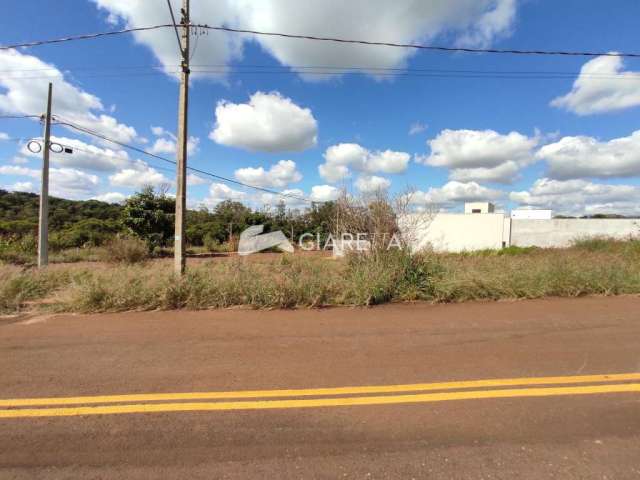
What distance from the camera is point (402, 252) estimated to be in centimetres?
757

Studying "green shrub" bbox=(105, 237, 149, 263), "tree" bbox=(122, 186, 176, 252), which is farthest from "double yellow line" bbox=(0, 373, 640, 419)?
"tree" bbox=(122, 186, 176, 252)

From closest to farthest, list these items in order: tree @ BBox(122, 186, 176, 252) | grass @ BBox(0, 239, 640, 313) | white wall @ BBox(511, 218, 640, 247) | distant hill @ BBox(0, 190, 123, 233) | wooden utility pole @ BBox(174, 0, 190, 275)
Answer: grass @ BBox(0, 239, 640, 313) < wooden utility pole @ BBox(174, 0, 190, 275) < tree @ BBox(122, 186, 176, 252) < distant hill @ BBox(0, 190, 123, 233) < white wall @ BBox(511, 218, 640, 247)

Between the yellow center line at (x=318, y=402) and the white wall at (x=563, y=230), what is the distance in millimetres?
29827

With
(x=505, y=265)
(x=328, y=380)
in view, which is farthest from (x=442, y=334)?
(x=505, y=265)

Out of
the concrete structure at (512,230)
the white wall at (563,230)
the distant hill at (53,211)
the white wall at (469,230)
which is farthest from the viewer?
the white wall at (469,230)

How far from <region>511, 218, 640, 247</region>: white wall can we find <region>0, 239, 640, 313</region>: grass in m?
24.1

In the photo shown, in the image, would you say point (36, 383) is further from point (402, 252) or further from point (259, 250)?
point (259, 250)

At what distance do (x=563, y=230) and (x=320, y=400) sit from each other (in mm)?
33465

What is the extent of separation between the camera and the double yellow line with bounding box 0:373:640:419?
2852mm

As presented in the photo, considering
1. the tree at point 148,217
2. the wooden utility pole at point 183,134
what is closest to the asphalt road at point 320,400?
the wooden utility pole at point 183,134

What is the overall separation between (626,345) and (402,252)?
4.05 metres

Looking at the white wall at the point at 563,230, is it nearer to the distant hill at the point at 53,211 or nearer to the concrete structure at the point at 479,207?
the concrete structure at the point at 479,207

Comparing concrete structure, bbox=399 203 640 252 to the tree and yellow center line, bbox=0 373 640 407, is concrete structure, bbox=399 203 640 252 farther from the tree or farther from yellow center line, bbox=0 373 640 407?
yellow center line, bbox=0 373 640 407

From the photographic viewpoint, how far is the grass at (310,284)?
6109mm
